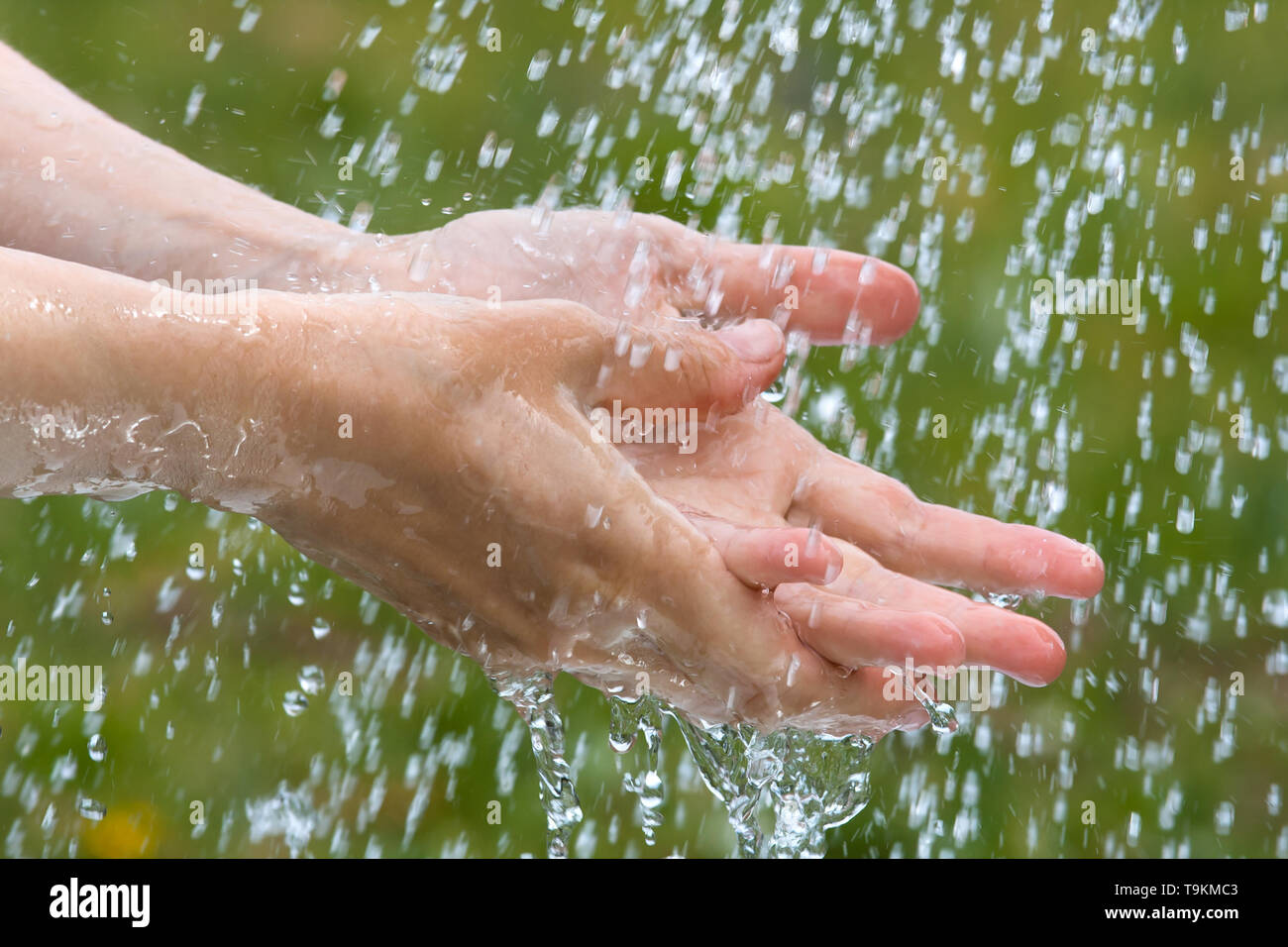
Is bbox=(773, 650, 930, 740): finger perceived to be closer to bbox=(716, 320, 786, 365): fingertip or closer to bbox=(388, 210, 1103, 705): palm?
bbox=(388, 210, 1103, 705): palm

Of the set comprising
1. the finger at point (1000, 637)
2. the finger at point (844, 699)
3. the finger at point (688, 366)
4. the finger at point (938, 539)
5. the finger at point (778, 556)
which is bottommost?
the finger at point (844, 699)

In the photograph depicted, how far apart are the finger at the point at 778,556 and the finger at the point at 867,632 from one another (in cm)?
3

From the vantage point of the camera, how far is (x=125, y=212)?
1.37 m

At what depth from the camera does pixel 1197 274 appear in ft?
7.55

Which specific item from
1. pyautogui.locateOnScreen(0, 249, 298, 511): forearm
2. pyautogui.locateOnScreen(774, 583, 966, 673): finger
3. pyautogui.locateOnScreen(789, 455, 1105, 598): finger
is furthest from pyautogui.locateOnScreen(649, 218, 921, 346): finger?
pyautogui.locateOnScreen(0, 249, 298, 511): forearm

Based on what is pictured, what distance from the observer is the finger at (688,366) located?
1186mm

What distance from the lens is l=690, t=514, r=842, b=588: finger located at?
41.4 inches

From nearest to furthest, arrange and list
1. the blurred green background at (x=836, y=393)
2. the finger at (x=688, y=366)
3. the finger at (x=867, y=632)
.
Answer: the finger at (x=867, y=632), the finger at (x=688, y=366), the blurred green background at (x=836, y=393)

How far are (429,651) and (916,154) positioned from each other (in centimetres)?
112

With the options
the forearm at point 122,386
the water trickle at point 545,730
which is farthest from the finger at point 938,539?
the forearm at point 122,386

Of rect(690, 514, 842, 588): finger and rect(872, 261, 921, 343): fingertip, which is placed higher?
rect(872, 261, 921, 343): fingertip

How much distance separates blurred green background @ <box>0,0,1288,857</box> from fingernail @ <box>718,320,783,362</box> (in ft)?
2.85

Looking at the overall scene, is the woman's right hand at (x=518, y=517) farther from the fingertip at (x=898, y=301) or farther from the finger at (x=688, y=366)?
the fingertip at (x=898, y=301)

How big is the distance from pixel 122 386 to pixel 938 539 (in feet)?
2.21
